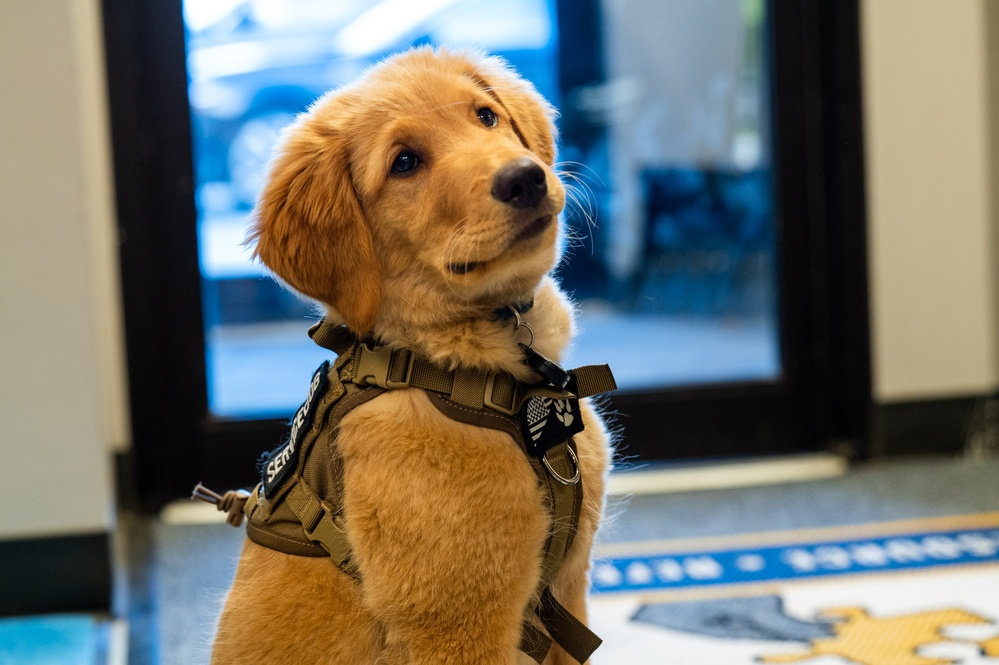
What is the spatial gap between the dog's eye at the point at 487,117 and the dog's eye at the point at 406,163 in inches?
5.3

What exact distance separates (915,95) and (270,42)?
86.0 inches

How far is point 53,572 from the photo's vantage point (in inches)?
90.4

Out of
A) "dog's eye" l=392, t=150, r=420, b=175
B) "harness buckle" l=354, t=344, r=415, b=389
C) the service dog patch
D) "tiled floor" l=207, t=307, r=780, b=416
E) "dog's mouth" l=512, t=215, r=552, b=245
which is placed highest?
"dog's eye" l=392, t=150, r=420, b=175

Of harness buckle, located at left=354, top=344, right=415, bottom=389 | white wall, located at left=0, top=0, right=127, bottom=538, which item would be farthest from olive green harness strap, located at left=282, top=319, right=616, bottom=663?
white wall, located at left=0, top=0, right=127, bottom=538

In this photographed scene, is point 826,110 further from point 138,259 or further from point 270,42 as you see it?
point 138,259

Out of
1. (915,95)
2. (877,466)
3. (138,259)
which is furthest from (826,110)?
(138,259)

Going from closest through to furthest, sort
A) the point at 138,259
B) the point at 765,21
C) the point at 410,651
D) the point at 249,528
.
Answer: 1. the point at 410,651
2. the point at 249,528
3. the point at 138,259
4. the point at 765,21

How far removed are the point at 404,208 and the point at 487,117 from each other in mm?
209

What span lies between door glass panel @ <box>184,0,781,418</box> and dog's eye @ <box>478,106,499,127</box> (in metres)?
1.83

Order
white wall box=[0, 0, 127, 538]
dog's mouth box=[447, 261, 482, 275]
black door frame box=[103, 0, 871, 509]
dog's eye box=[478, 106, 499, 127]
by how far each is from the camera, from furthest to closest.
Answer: black door frame box=[103, 0, 871, 509], white wall box=[0, 0, 127, 538], dog's eye box=[478, 106, 499, 127], dog's mouth box=[447, 261, 482, 275]

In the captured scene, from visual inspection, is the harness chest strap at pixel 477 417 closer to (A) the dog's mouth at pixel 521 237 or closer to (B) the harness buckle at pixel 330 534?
(B) the harness buckle at pixel 330 534

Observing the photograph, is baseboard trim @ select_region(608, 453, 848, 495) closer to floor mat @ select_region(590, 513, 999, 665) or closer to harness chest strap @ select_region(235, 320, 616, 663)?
floor mat @ select_region(590, 513, 999, 665)

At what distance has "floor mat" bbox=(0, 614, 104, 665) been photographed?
6.51 feet

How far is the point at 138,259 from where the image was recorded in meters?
3.14
